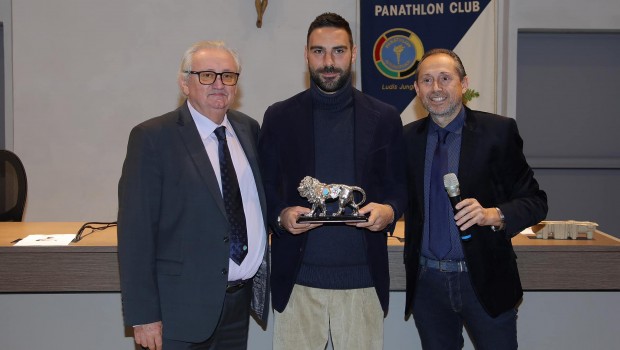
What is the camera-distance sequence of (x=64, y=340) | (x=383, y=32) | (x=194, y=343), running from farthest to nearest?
(x=383, y=32), (x=64, y=340), (x=194, y=343)

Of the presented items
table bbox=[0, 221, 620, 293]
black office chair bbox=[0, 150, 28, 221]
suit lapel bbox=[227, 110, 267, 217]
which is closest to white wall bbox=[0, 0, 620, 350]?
black office chair bbox=[0, 150, 28, 221]

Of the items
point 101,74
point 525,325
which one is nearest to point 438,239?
point 525,325

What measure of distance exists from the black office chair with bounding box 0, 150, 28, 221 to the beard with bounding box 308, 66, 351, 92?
9.69 ft

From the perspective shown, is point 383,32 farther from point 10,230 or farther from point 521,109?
point 10,230

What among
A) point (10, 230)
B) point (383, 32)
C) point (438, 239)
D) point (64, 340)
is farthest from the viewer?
point (383, 32)

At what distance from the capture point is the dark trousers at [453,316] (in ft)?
8.54

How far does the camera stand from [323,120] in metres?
2.65

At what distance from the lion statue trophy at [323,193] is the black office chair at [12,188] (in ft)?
9.71

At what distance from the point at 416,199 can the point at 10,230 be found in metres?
2.15

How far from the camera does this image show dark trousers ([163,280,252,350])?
243cm

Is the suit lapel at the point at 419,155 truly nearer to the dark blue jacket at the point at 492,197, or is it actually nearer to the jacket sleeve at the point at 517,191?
the dark blue jacket at the point at 492,197

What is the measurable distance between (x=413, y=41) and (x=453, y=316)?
3.54 m

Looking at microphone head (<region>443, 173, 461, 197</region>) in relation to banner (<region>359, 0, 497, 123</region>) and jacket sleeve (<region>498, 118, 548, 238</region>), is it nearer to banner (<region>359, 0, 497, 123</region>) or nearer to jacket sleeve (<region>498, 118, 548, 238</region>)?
jacket sleeve (<region>498, 118, 548, 238</region>)

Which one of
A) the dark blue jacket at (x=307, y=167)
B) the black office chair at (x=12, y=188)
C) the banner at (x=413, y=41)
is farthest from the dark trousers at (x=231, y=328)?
the banner at (x=413, y=41)
